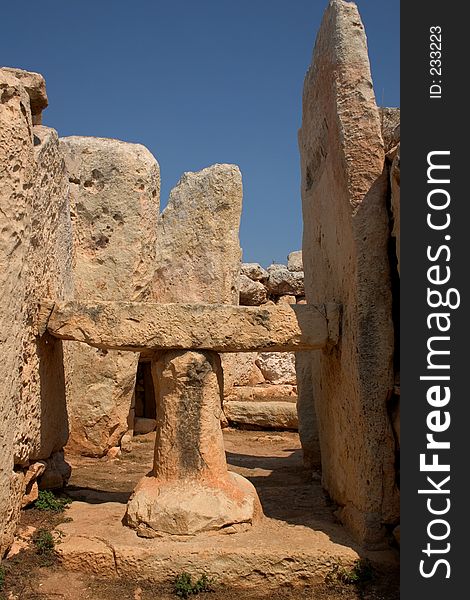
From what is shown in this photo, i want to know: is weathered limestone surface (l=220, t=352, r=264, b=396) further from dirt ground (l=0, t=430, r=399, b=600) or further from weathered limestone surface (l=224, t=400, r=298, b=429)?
dirt ground (l=0, t=430, r=399, b=600)

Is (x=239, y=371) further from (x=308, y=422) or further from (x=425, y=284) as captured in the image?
(x=425, y=284)

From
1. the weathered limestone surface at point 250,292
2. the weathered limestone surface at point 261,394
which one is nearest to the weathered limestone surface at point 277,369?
the weathered limestone surface at point 261,394

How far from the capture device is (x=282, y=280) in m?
13.3

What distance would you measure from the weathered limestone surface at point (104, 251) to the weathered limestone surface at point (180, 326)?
2.68m

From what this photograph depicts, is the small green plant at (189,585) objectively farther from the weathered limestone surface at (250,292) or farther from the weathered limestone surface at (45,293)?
the weathered limestone surface at (250,292)

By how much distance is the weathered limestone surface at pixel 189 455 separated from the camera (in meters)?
4.11

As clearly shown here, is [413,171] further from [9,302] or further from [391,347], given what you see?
[9,302]

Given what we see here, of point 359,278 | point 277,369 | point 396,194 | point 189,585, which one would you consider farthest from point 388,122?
point 277,369

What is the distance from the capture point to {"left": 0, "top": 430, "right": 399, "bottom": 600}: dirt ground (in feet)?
12.0

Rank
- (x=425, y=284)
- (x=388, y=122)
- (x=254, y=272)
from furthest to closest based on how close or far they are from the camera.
Result: (x=254, y=272)
(x=388, y=122)
(x=425, y=284)

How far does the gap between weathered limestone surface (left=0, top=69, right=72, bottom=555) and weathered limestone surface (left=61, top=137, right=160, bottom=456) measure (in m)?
1.95

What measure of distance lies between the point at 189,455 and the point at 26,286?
1.51 meters

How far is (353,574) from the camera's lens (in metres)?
3.78

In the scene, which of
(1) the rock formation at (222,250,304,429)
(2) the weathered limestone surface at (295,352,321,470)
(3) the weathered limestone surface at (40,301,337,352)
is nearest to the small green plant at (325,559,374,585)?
(3) the weathered limestone surface at (40,301,337,352)
